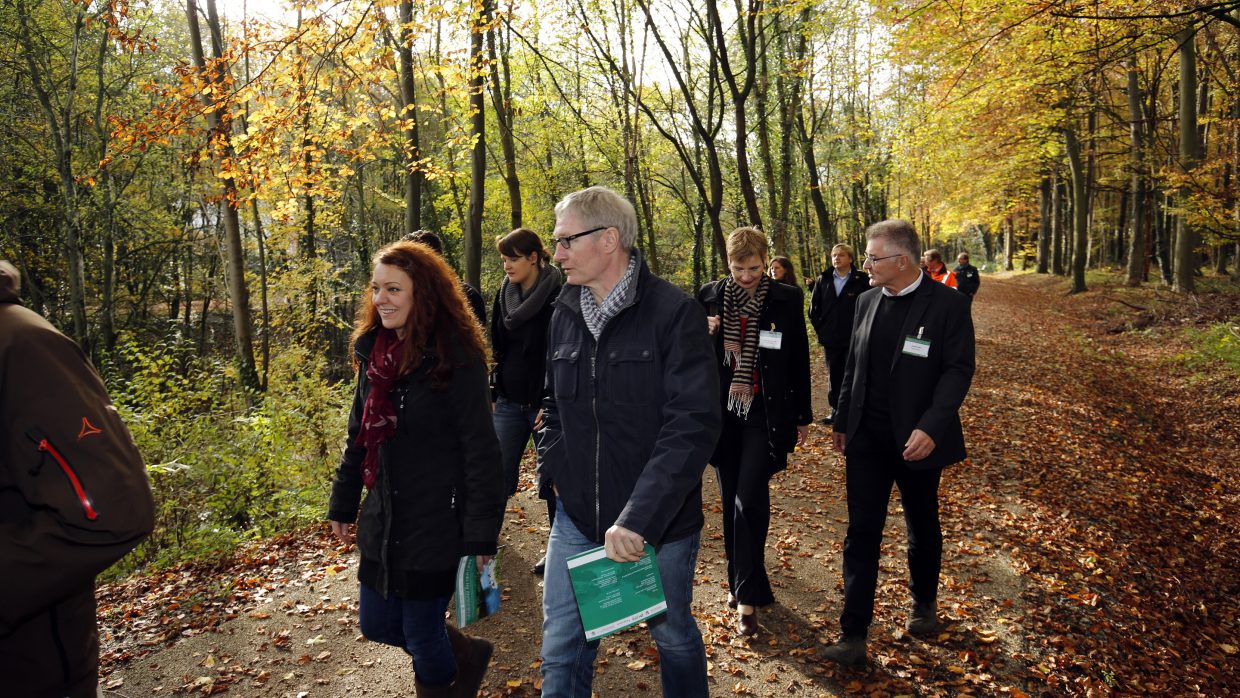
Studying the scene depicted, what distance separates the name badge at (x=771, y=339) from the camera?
4.23 m

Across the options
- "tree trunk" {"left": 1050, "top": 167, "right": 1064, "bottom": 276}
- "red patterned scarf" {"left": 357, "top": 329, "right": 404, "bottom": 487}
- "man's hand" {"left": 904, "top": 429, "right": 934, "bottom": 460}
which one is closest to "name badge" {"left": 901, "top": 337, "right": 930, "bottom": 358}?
"man's hand" {"left": 904, "top": 429, "right": 934, "bottom": 460}

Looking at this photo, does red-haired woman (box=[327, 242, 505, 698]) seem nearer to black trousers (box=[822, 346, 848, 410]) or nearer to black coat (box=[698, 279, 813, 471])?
black coat (box=[698, 279, 813, 471])

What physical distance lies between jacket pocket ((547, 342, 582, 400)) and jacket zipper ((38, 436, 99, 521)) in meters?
1.44

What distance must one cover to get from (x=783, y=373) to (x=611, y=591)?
2.25 m

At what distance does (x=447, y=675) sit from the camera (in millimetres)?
3145

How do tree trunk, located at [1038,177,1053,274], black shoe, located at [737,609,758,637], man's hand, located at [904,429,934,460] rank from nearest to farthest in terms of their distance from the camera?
man's hand, located at [904,429,934,460] → black shoe, located at [737,609,758,637] → tree trunk, located at [1038,177,1053,274]

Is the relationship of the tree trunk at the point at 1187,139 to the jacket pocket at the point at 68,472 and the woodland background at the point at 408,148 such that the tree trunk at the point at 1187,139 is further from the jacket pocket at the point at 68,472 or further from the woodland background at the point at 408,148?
the jacket pocket at the point at 68,472

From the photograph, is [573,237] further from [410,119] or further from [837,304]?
[410,119]

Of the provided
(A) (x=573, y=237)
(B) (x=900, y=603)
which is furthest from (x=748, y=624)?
(A) (x=573, y=237)

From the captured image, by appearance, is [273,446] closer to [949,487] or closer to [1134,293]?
[949,487]

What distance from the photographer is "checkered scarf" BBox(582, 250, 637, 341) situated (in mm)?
2553

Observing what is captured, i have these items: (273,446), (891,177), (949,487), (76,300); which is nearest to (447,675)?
(949,487)

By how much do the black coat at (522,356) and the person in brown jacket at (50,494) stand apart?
3.15 m

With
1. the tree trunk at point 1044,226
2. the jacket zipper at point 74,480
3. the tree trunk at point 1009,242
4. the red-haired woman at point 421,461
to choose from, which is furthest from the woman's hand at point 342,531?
the tree trunk at point 1009,242
